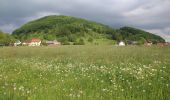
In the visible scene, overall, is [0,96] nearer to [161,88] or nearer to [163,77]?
[161,88]

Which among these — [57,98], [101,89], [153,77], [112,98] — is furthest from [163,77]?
[57,98]

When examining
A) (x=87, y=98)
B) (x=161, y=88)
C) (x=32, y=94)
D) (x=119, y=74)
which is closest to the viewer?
(x=87, y=98)

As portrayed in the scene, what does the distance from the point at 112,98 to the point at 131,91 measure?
133cm

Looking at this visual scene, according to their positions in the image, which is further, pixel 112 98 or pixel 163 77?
pixel 163 77

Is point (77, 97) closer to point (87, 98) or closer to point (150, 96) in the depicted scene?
point (87, 98)

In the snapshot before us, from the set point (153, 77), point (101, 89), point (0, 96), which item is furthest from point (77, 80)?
point (0, 96)

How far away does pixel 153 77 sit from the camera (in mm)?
12352

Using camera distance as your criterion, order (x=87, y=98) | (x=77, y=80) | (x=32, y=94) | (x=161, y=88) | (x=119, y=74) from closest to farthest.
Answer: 1. (x=87, y=98)
2. (x=32, y=94)
3. (x=161, y=88)
4. (x=77, y=80)
5. (x=119, y=74)

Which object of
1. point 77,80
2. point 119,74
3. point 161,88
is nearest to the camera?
point 161,88

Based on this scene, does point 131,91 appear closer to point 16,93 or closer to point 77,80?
point 77,80

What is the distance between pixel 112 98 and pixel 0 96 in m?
3.17

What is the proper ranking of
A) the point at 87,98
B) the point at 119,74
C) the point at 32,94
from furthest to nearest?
the point at 119,74, the point at 32,94, the point at 87,98

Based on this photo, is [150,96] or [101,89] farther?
[101,89]

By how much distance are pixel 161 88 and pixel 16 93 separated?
4.50m
